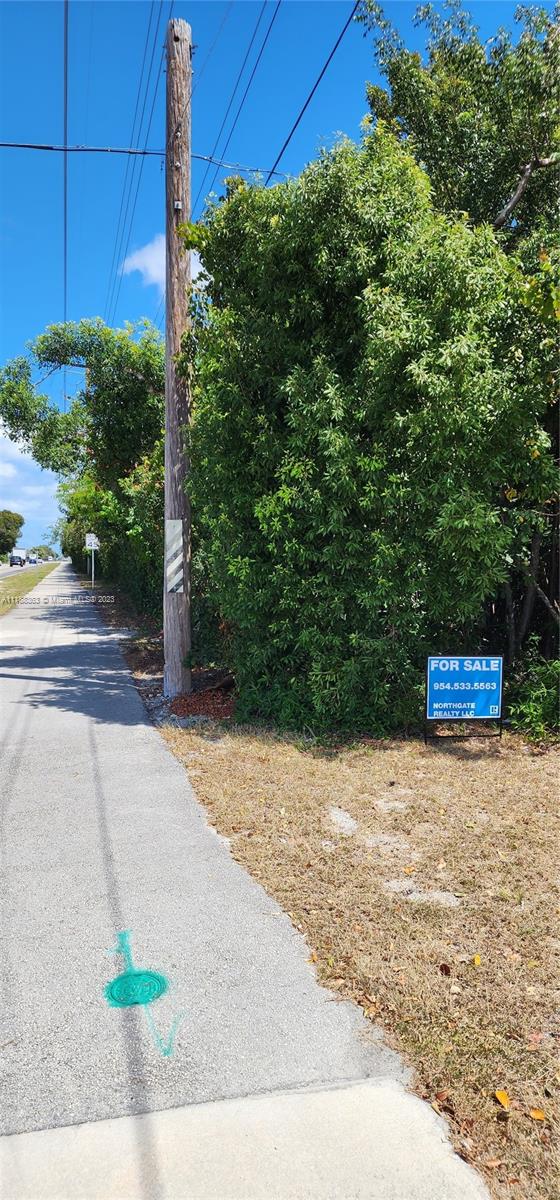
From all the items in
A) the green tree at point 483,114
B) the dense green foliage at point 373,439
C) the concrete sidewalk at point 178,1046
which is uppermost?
the green tree at point 483,114

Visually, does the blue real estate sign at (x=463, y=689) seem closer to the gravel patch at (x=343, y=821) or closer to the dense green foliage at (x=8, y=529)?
the gravel patch at (x=343, y=821)

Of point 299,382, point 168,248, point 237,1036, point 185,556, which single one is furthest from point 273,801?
point 168,248

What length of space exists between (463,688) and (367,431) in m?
2.59

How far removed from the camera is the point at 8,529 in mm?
131125

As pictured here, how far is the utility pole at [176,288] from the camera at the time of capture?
899cm

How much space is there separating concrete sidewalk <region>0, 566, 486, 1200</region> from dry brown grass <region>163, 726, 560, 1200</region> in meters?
0.14

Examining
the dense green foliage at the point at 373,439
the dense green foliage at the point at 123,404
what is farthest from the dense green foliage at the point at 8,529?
the dense green foliage at the point at 373,439

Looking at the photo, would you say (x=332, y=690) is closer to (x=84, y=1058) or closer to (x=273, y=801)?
(x=273, y=801)

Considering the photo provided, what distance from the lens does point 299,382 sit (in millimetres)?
6867

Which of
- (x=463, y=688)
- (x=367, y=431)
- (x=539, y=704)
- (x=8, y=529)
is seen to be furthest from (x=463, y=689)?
(x=8, y=529)

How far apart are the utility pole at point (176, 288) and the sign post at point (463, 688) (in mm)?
3664

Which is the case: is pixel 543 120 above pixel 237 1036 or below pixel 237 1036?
above

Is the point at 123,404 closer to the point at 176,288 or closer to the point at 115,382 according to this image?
the point at 115,382

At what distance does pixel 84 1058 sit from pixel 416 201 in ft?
23.6
